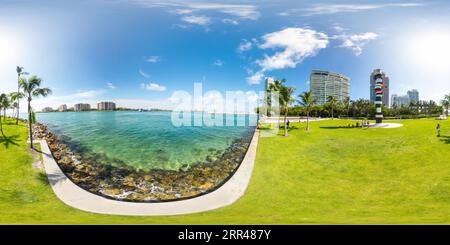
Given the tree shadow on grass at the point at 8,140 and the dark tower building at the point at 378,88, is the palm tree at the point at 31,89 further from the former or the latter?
the dark tower building at the point at 378,88

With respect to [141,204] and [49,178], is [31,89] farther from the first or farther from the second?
[141,204]

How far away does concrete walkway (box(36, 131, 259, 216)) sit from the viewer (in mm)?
17562

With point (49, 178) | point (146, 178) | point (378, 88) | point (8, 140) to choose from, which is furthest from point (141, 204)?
point (378, 88)

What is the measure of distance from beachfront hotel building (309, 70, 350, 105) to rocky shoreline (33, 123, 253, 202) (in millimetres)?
33193

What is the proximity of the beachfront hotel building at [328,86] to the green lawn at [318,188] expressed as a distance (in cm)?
2337

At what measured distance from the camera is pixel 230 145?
1596 inches

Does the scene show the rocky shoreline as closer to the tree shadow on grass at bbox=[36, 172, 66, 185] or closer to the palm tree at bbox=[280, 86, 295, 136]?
the tree shadow on grass at bbox=[36, 172, 66, 185]

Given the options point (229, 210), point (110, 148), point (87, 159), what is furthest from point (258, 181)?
point (110, 148)

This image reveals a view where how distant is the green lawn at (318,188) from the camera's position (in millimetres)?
15219

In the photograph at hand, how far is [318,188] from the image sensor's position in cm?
2130

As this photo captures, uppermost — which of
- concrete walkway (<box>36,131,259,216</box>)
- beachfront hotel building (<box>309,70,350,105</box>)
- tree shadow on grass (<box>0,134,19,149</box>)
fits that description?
beachfront hotel building (<box>309,70,350,105</box>)

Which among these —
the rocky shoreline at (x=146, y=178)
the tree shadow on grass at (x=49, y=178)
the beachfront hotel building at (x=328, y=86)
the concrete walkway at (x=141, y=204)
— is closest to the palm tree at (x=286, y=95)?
the beachfront hotel building at (x=328, y=86)

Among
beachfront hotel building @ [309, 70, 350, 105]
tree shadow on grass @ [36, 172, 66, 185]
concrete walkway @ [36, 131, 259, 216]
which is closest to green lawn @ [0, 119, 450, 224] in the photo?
tree shadow on grass @ [36, 172, 66, 185]
